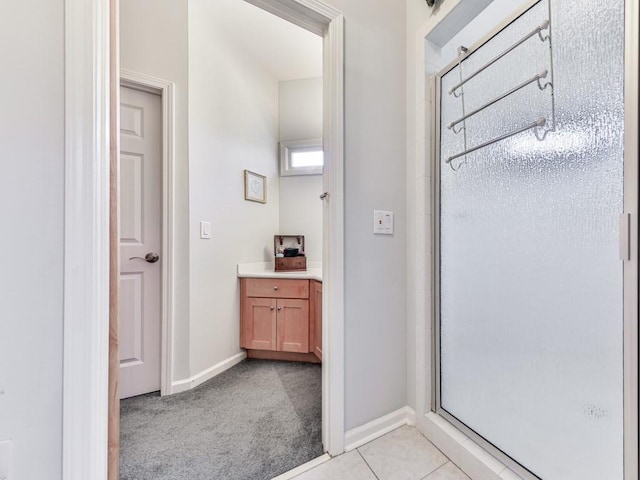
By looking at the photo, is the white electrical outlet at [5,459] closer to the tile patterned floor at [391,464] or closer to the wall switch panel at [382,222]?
the tile patterned floor at [391,464]

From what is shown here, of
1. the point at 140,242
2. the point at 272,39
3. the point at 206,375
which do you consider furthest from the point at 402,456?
the point at 272,39

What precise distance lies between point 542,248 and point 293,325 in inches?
70.5

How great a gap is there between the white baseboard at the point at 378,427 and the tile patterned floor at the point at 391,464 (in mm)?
24

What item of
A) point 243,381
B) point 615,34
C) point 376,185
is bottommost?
point 243,381

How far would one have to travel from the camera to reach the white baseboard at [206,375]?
1823mm

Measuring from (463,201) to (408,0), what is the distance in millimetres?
1183

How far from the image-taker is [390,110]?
1460 millimetres

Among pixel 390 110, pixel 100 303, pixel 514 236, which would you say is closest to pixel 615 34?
pixel 514 236

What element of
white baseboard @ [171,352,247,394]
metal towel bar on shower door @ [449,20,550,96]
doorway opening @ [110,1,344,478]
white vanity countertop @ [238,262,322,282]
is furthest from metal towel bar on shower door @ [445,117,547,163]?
white baseboard @ [171,352,247,394]

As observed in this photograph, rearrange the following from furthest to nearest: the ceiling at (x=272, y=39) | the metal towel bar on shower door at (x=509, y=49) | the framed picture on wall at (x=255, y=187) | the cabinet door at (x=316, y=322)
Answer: the framed picture on wall at (x=255, y=187) → the cabinet door at (x=316, y=322) → the ceiling at (x=272, y=39) → the metal towel bar on shower door at (x=509, y=49)

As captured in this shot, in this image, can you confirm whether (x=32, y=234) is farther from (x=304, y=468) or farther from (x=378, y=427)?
(x=378, y=427)

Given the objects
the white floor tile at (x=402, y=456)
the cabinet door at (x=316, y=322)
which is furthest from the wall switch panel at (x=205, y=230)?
the white floor tile at (x=402, y=456)

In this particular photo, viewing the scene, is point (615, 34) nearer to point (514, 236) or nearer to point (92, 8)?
point (514, 236)

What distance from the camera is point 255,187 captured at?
2.57 metres
